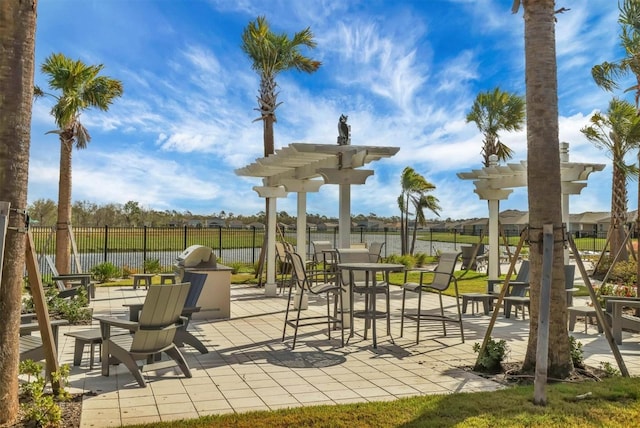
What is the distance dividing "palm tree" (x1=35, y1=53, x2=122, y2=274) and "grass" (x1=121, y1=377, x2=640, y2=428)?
10.3m

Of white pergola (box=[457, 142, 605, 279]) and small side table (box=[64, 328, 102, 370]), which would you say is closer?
small side table (box=[64, 328, 102, 370])

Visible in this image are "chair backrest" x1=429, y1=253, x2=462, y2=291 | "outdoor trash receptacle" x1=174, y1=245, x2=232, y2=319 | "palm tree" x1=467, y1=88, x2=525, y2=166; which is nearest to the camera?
"chair backrest" x1=429, y1=253, x2=462, y2=291

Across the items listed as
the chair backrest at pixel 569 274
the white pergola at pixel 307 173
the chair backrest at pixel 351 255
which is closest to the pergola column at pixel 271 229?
the white pergola at pixel 307 173

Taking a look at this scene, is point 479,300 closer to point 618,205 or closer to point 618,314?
point 618,314

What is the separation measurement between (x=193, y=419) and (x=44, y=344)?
1.35 m

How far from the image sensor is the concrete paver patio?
4164 mm

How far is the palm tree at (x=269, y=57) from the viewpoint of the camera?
15000mm

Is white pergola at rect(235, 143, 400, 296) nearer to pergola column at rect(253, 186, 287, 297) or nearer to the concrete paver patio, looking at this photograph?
pergola column at rect(253, 186, 287, 297)

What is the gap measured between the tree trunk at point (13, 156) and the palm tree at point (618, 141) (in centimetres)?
1175

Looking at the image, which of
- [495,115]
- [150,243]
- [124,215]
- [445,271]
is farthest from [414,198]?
[124,215]

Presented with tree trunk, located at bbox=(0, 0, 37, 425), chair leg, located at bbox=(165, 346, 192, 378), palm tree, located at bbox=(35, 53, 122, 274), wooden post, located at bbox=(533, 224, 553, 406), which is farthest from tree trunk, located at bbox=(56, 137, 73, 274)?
wooden post, located at bbox=(533, 224, 553, 406)

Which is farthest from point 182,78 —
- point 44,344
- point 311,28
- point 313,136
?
point 44,344

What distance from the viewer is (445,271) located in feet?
22.8

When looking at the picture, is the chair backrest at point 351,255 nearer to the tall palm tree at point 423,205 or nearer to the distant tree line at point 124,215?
the tall palm tree at point 423,205
